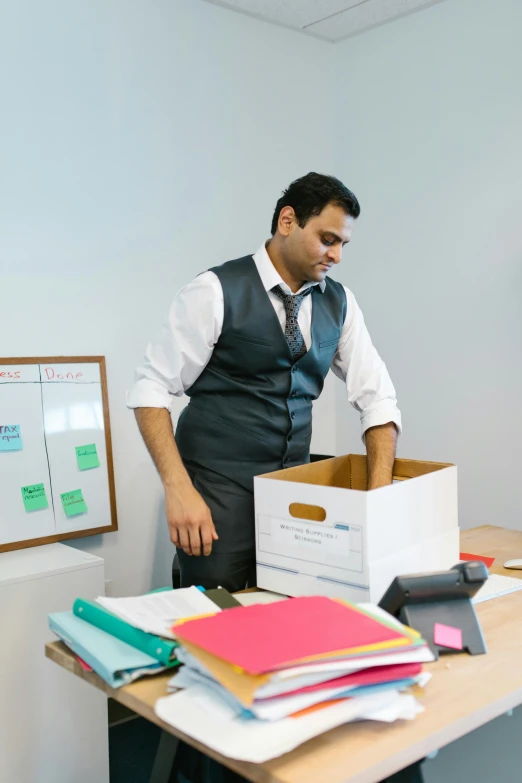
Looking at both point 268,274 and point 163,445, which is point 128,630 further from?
point 268,274

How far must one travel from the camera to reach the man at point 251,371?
5.68 feet

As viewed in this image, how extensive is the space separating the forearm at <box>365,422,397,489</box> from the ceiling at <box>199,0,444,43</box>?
1.97 m

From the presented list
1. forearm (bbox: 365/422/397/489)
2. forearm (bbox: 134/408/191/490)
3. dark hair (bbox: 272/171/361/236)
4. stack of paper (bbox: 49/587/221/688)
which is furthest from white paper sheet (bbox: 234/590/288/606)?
dark hair (bbox: 272/171/361/236)

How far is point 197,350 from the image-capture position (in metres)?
1.76

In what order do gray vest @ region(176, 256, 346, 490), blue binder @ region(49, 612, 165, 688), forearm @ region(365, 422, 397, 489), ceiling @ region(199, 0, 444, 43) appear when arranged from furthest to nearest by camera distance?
ceiling @ region(199, 0, 444, 43) → gray vest @ region(176, 256, 346, 490) → forearm @ region(365, 422, 397, 489) → blue binder @ region(49, 612, 165, 688)

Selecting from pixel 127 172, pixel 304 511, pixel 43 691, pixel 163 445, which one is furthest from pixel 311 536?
pixel 127 172

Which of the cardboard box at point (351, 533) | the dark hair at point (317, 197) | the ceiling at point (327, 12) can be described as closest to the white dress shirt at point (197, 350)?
the dark hair at point (317, 197)

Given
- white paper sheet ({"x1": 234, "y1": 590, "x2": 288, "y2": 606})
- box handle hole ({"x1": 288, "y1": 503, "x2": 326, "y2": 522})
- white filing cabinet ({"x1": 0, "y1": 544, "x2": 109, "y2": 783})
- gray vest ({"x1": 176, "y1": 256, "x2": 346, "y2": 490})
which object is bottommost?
white filing cabinet ({"x1": 0, "y1": 544, "x2": 109, "y2": 783})

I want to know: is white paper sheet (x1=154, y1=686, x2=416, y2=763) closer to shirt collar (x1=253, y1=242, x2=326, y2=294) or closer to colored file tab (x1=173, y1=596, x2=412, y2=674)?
colored file tab (x1=173, y1=596, x2=412, y2=674)

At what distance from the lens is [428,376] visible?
3.14 metres

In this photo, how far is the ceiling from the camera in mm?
3041

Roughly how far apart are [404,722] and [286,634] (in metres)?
0.18

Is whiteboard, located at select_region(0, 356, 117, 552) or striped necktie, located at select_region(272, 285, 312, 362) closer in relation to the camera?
striped necktie, located at select_region(272, 285, 312, 362)

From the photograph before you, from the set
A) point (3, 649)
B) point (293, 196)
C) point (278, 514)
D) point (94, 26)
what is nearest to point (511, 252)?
point (293, 196)
